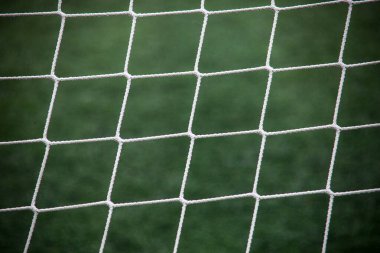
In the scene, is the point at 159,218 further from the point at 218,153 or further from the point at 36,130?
the point at 36,130

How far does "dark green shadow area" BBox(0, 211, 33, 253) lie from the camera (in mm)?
1576

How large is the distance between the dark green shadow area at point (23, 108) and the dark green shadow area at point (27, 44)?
73mm

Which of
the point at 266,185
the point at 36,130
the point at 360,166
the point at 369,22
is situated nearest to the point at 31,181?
the point at 36,130

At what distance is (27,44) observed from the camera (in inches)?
95.8

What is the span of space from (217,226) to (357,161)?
575mm

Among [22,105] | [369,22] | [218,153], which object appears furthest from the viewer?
[369,22]

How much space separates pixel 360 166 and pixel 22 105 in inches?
53.1

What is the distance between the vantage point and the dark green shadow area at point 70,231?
156 centimetres

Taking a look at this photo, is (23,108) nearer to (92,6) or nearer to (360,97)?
(92,6)

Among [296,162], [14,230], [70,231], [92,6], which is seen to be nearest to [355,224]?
[296,162]

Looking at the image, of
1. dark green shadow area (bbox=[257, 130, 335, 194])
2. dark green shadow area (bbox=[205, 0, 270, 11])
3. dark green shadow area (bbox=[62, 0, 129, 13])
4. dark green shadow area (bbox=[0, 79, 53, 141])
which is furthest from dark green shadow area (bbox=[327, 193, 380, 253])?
dark green shadow area (bbox=[62, 0, 129, 13])

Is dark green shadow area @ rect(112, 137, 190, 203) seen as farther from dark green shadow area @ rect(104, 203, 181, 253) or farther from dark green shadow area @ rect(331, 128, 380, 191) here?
dark green shadow area @ rect(331, 128, 380, 191)

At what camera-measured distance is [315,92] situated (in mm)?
2125

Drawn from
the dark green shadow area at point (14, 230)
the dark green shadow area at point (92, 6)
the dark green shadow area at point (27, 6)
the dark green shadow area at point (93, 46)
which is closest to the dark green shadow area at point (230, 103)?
the dark green shadow area at point (93, 46)
